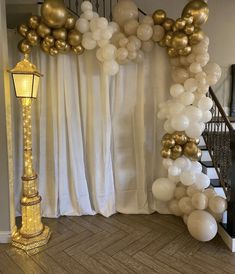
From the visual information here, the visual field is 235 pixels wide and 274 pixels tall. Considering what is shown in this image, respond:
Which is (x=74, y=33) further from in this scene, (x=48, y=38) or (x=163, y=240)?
(x=163, y=240)

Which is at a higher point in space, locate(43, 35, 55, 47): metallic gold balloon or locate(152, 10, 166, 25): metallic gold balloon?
locate(152, 10, 166, 25): metallic gold balloon

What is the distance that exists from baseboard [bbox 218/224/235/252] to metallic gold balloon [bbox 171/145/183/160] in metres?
0.84

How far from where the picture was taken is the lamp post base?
2197 mm

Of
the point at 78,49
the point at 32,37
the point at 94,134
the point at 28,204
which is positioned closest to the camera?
the point at 28,204

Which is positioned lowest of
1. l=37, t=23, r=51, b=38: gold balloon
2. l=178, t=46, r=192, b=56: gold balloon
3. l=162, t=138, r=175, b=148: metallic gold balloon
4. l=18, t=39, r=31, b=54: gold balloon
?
l=162, t=138, r=175, b=148: metallic gold balloon

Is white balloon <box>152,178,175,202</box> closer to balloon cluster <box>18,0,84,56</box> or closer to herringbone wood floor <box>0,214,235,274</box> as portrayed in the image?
herringbone wood floor <box>0,214,235,274</box>

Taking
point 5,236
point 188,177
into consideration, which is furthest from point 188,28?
point 5,236

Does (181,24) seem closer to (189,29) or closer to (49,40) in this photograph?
(189,29)

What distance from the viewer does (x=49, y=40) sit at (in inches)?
92.7

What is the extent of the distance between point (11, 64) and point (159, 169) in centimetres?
220

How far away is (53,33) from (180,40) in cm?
128

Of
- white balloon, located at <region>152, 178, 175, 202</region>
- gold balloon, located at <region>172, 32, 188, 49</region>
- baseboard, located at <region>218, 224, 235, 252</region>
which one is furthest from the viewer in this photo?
white balloon, located at <region>152, 178, 175, 202</region>

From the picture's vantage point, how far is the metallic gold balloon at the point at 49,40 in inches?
92.7

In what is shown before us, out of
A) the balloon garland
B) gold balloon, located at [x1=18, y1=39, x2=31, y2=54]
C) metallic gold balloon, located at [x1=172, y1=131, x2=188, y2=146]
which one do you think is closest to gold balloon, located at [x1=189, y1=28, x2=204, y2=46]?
the balloon garland
